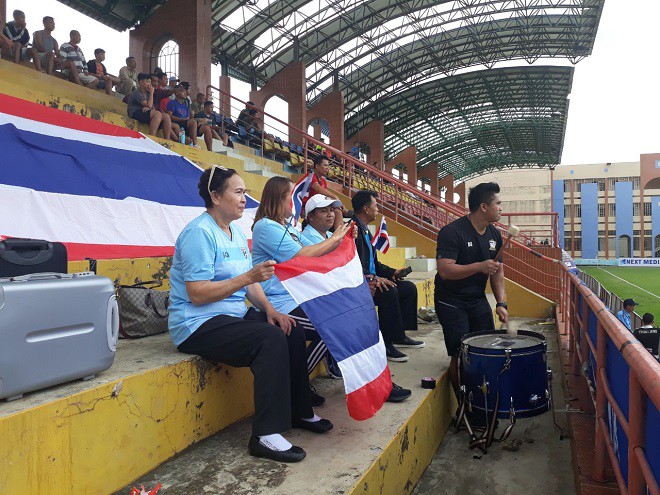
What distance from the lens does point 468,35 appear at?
73.7 feet

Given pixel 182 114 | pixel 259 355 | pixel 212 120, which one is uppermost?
pixel 212 120

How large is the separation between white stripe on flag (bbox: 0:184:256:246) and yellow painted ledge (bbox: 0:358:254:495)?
204cm

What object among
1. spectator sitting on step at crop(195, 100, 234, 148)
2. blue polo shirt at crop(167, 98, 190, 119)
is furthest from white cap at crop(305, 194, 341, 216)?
spectator sitting on step at crop(195, 100, 234, 148)

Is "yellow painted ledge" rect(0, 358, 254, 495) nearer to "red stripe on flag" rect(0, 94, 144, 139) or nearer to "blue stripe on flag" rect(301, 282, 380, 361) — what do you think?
"blue stripe on flag" rect(301, 282, 380, 361)

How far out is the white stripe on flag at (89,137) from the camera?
15.4ft

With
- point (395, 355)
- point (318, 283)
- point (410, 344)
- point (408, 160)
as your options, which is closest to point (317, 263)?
point (318, 283)

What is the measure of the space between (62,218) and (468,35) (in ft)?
72.5

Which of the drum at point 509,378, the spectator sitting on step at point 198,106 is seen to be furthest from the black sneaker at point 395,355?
the spectator sitting on step at point 198,106

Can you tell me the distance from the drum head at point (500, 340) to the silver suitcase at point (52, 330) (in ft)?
7.70

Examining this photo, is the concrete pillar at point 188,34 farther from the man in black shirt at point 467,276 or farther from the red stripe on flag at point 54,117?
the man in black shirt at point 467,276

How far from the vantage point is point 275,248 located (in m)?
2.96

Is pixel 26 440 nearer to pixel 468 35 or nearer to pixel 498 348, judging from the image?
pixel 498 348

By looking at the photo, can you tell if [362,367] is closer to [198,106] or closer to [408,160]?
[198,106]

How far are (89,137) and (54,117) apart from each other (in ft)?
1.21
